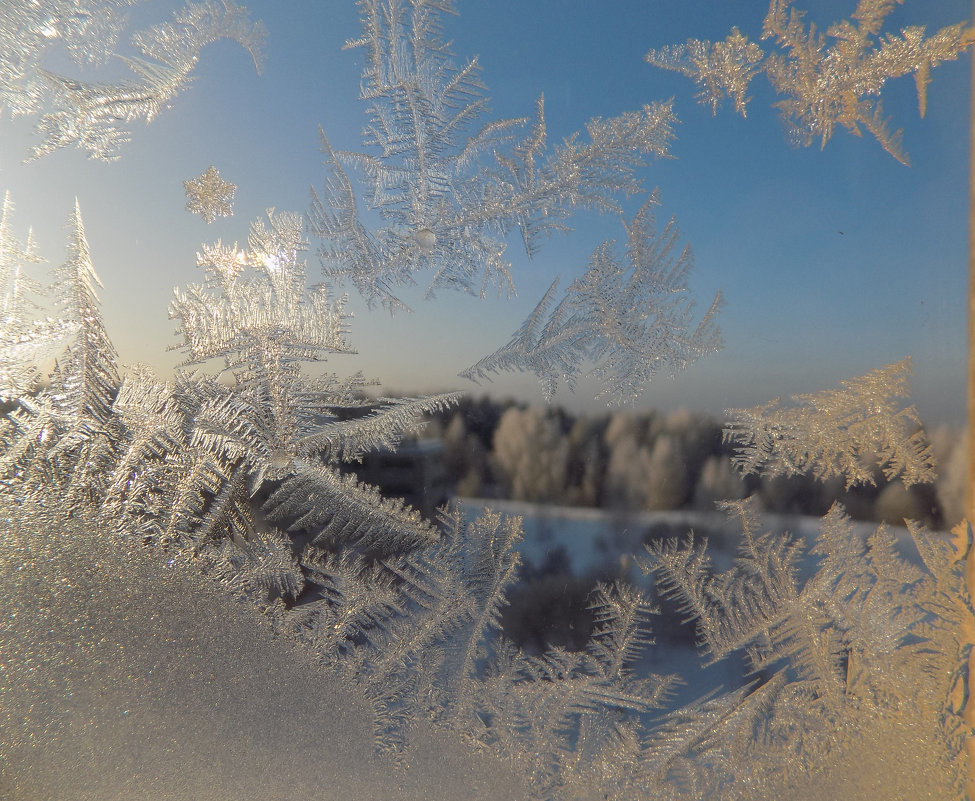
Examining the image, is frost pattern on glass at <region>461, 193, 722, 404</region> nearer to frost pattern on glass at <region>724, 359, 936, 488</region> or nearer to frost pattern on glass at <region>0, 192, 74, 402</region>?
frost pattern on glass at <region>724, 359, 936, 488</region>

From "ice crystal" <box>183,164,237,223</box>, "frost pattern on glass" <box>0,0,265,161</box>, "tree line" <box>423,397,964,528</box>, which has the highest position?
"frost pattern on glass" <box>0,0,265,161</box>

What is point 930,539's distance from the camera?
288 millimetres

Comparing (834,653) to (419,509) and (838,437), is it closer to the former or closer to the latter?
(838,437)

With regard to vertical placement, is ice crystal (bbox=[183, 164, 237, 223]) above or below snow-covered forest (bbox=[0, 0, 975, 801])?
above

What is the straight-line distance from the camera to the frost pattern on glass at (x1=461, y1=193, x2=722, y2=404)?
0.28 m

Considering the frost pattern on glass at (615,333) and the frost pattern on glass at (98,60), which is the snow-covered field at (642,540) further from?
the frost pattern on glass at (98,60)

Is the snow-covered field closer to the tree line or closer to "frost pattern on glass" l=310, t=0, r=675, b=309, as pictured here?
the tree line

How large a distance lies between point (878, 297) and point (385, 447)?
306 millimetres

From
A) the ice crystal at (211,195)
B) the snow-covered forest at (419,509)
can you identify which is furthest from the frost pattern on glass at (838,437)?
the ice crystal at (211,195)

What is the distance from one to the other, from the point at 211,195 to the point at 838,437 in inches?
15.7

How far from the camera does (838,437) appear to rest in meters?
0.28

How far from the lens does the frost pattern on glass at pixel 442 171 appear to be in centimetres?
28

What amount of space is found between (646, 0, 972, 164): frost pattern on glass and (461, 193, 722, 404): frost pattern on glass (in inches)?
4.2

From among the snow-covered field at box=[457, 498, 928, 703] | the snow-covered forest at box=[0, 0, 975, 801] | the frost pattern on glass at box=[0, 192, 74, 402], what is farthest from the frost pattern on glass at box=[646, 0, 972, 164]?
the frost pattern on glass at box=[0, 192, 74, 402]
